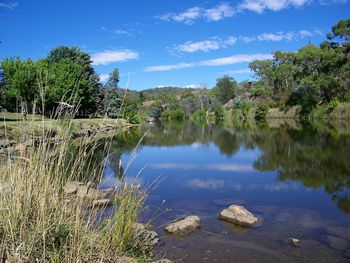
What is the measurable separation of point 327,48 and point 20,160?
177ft

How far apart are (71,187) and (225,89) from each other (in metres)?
106

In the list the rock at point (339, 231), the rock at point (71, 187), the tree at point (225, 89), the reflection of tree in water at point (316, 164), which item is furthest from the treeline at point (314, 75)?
the rock at point (71, 187)

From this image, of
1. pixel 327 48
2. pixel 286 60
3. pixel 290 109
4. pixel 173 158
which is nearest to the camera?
pixel 173 158

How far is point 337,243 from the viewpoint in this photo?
23.6 ft

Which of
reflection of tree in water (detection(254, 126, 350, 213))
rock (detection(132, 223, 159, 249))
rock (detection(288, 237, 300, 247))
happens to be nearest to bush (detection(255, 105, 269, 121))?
reflection of tree in water (detection(254, 126, 350, 213))

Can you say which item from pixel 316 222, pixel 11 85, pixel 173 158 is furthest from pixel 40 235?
pixel 11 85

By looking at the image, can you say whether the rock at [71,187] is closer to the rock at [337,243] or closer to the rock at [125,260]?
the rock at [125,260]

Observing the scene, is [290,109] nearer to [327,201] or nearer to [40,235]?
[327,201]

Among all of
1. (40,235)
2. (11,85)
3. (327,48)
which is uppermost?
(327,48)

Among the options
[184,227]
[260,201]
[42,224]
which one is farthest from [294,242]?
[42,224]

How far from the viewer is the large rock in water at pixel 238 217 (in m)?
8.49

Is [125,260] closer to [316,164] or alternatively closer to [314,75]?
[316,164]

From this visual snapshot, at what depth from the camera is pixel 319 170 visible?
48.5ft

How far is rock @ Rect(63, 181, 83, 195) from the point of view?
462cm
